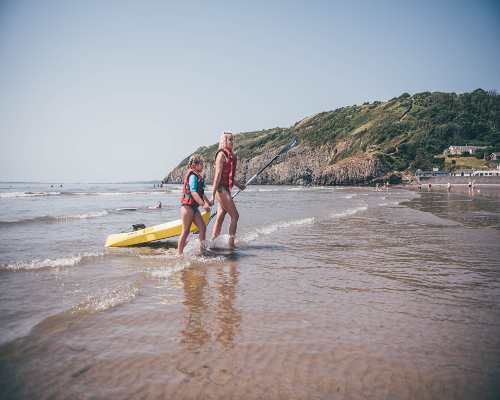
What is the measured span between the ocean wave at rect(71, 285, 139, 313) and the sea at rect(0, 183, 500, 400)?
0.06ft

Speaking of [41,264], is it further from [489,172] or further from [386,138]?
[386,138]

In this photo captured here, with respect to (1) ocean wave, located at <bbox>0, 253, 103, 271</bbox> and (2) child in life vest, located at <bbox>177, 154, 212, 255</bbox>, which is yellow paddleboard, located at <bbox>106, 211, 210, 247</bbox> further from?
(1) ocean wave, located at <bbox>0, 253, 103, 271</bbox>

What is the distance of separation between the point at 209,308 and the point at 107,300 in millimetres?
1344

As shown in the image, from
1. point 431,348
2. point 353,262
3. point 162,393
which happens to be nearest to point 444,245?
point 353,262

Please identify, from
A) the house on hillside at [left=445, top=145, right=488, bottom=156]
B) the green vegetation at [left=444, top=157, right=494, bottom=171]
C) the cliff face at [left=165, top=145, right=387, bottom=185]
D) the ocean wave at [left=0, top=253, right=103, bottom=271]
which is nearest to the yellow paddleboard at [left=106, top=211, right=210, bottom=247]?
the ocean wave at [left=0, top=253, right=103, bottom=271]

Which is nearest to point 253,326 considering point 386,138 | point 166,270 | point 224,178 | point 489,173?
point 166,270

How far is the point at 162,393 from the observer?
232cm

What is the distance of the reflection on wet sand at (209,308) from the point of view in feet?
10.4

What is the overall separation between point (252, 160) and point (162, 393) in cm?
15171

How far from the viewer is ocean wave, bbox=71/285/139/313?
3.94m

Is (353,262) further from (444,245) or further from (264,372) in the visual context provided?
(264,372)

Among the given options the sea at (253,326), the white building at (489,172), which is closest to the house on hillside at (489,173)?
the white building at (489,172)

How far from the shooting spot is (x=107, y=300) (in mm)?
4191

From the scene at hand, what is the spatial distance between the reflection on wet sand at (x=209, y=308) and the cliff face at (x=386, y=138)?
9223cm
